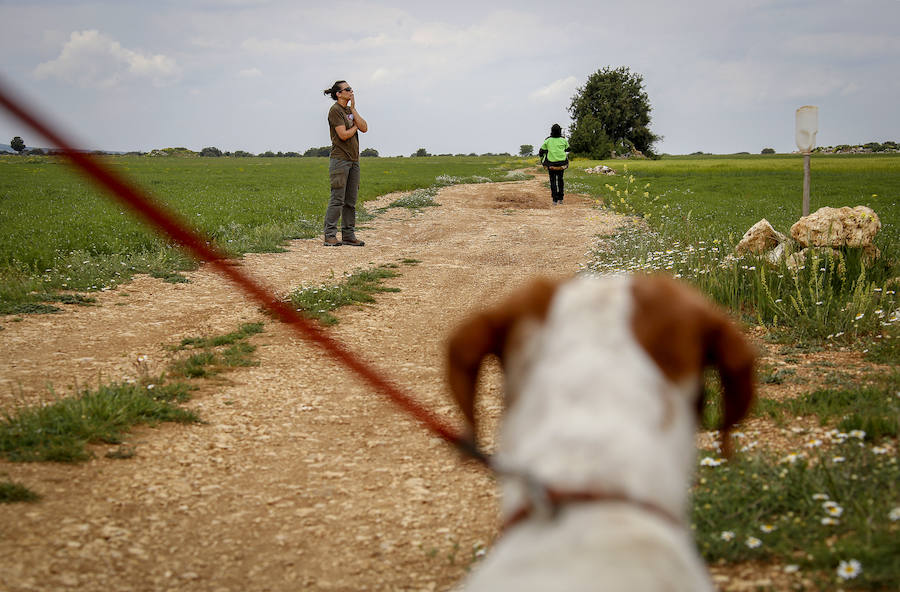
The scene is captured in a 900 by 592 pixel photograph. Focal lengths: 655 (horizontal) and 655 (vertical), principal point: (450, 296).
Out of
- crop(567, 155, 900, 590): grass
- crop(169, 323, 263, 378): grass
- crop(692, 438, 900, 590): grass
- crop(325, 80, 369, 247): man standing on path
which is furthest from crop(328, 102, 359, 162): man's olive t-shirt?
crop(692, 438, 900, 590): grass

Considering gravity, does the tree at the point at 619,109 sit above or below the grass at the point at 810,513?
above

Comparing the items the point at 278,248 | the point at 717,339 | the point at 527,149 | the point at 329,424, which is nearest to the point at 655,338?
the point at 717,339

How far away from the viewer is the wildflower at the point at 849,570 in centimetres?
235

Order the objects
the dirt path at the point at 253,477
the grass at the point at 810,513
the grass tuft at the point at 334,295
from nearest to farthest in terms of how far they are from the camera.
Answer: the grass at the point at 810,513 → the dirt path at the point at 253,477 → the grass tuft at the point at 334,295

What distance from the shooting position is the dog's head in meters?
1.21

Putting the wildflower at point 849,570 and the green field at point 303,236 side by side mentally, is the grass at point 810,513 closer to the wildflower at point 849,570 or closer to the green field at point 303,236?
the wildflower at point 849,570

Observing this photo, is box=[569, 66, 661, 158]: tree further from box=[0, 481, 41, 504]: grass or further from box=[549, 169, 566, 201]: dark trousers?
box=[0, 481, 41, 504]: grass

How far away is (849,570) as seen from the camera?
2.38 meters

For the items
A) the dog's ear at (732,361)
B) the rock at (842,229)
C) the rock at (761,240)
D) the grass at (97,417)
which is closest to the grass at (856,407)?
the dog's ear at (732,361)

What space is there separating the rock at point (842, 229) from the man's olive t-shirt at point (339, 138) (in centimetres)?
736

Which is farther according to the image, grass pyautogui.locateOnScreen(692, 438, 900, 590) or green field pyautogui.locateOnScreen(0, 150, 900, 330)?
green field pyautogui.locateOnScreen(0, 150, 900, 330)

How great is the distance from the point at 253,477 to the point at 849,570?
299 cm

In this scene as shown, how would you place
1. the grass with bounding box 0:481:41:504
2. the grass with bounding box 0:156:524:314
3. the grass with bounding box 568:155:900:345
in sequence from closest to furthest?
the grass with bounding box 0:481:41:504 < the grass with bounding box 568:155:900:345 < the grass with bounding box 0:156:524:314

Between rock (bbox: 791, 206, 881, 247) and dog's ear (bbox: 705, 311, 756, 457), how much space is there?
658 centimetres
